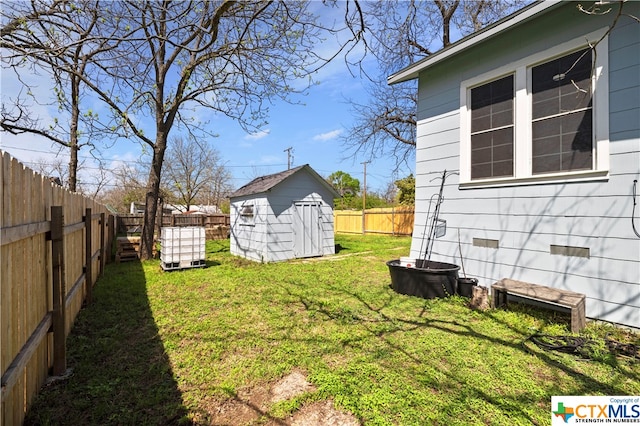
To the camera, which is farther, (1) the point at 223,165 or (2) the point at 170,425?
(1) the point at 223,165

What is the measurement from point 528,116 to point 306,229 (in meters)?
7.09

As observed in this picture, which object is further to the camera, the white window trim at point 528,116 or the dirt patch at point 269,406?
the white window trim at point 528,116

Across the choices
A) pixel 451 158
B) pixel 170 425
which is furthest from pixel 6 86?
pixel 451 158

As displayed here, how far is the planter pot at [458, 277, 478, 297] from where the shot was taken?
4723 mm

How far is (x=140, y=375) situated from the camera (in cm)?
269

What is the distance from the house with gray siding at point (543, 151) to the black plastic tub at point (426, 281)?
618 millimetres

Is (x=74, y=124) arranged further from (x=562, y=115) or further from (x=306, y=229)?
(x=562, y=115)

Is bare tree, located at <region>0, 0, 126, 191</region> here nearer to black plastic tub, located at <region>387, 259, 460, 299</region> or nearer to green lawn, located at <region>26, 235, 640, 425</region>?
green lawn, located at <region>26, 235, 640, 425</region>

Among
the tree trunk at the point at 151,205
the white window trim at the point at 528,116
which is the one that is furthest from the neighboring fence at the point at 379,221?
the white window trim at the point at 528,116

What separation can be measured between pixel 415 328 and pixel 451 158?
3.13 m

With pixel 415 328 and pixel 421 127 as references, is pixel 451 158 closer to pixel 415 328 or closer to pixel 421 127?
pixel 421 127

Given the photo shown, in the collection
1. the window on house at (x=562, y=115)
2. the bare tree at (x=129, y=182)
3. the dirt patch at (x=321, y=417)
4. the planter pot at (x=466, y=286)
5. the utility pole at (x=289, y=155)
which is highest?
the utility pole at (x=289, y=155)

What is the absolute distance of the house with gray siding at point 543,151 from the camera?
11.4 feet

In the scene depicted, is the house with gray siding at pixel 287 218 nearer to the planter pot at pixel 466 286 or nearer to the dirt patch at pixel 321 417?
the planter pot at pixel 466 286
